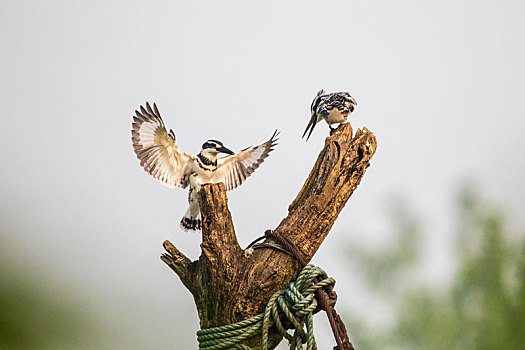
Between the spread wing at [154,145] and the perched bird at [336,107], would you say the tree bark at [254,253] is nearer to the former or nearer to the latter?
the spread wing at [154,145]

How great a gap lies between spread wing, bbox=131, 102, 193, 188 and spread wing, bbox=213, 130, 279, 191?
0.15m

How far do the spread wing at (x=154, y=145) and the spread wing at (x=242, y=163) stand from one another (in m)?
0.15

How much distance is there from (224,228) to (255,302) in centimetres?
15

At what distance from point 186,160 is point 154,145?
106 mm

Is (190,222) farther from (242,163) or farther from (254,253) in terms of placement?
(254,253)

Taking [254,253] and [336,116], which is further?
[336,116]

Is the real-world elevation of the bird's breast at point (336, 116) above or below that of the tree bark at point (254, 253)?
above

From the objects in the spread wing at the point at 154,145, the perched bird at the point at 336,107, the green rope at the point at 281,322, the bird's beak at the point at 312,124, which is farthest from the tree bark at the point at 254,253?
the bird's beak at the point at 312,124

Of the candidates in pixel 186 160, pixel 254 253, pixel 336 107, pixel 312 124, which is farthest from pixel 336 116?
pixel 254 253

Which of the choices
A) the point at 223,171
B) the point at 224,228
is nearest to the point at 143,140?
the point at 223,171

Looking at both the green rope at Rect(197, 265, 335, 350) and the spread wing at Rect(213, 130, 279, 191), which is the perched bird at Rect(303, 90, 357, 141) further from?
the green rope at Rect(197, 265, 335, 350)

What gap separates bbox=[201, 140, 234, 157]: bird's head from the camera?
161 centimetres

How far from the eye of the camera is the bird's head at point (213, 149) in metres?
1.61

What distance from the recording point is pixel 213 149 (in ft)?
5.34
